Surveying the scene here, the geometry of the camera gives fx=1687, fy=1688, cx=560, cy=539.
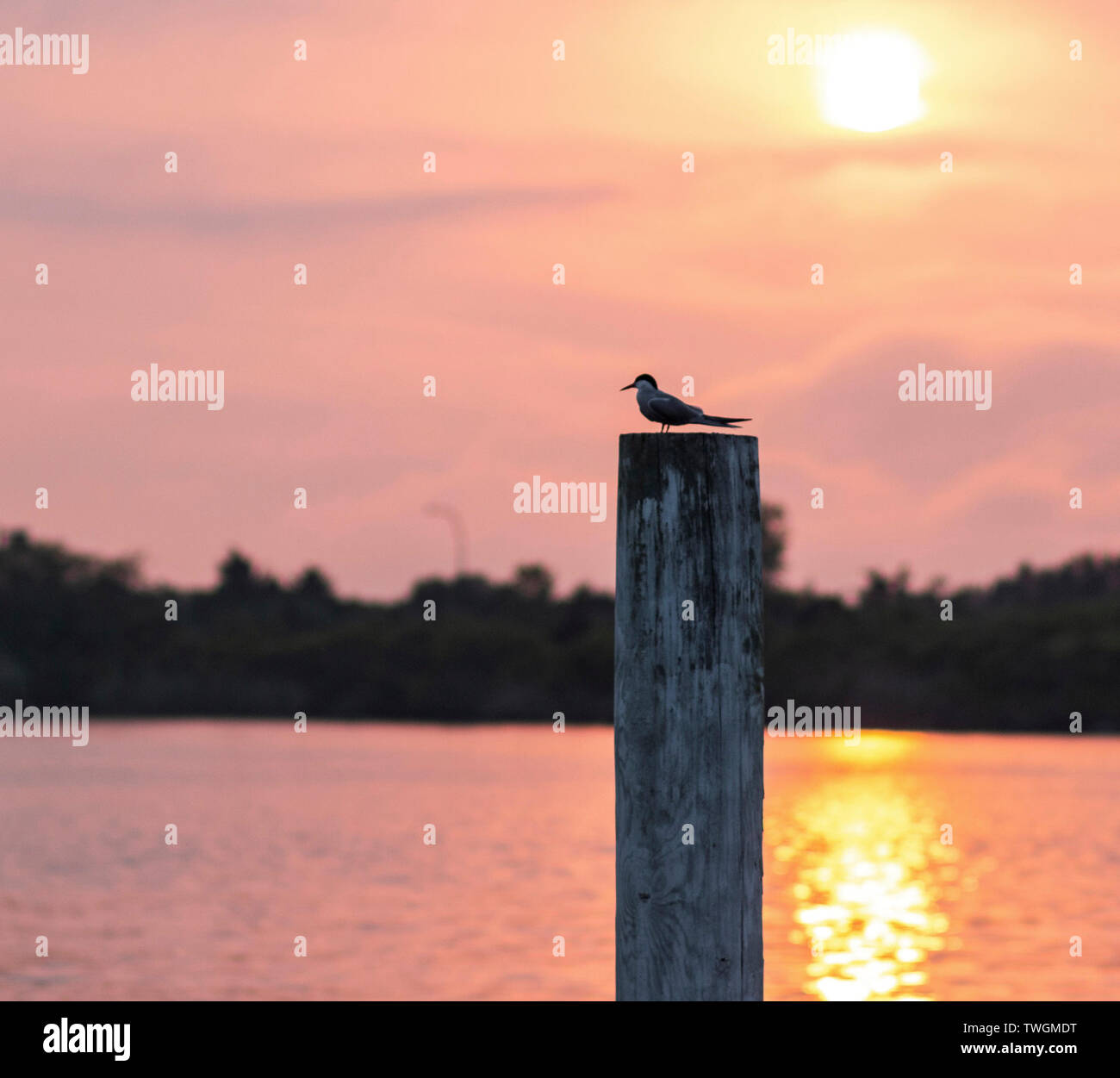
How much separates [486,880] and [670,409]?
27.6 meters

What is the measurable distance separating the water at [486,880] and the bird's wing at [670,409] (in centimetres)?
1539

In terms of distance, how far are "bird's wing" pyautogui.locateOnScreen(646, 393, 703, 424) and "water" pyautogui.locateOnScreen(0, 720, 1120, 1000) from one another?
1539 cm

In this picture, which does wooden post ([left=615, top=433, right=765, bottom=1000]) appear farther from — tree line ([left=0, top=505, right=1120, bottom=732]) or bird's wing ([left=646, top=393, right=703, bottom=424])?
A: tree line ([left=0, top=505, right=1120, bottom=732])

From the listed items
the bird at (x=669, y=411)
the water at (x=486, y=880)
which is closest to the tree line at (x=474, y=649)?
the water at (x=486, y=880)

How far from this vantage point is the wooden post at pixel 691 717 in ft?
17.5

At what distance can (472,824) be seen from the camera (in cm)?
4419

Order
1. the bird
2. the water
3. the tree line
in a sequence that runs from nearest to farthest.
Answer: the bird < the water < the tree line

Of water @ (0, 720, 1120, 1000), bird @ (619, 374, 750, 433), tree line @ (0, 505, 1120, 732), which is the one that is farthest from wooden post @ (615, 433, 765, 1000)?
tree line @ (0, 505, 1120, 732)

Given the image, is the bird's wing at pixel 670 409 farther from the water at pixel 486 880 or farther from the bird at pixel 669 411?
the water at pixel 486 880

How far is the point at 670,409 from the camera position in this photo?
22.1 feet

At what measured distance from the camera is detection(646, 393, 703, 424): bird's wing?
22.0ft
